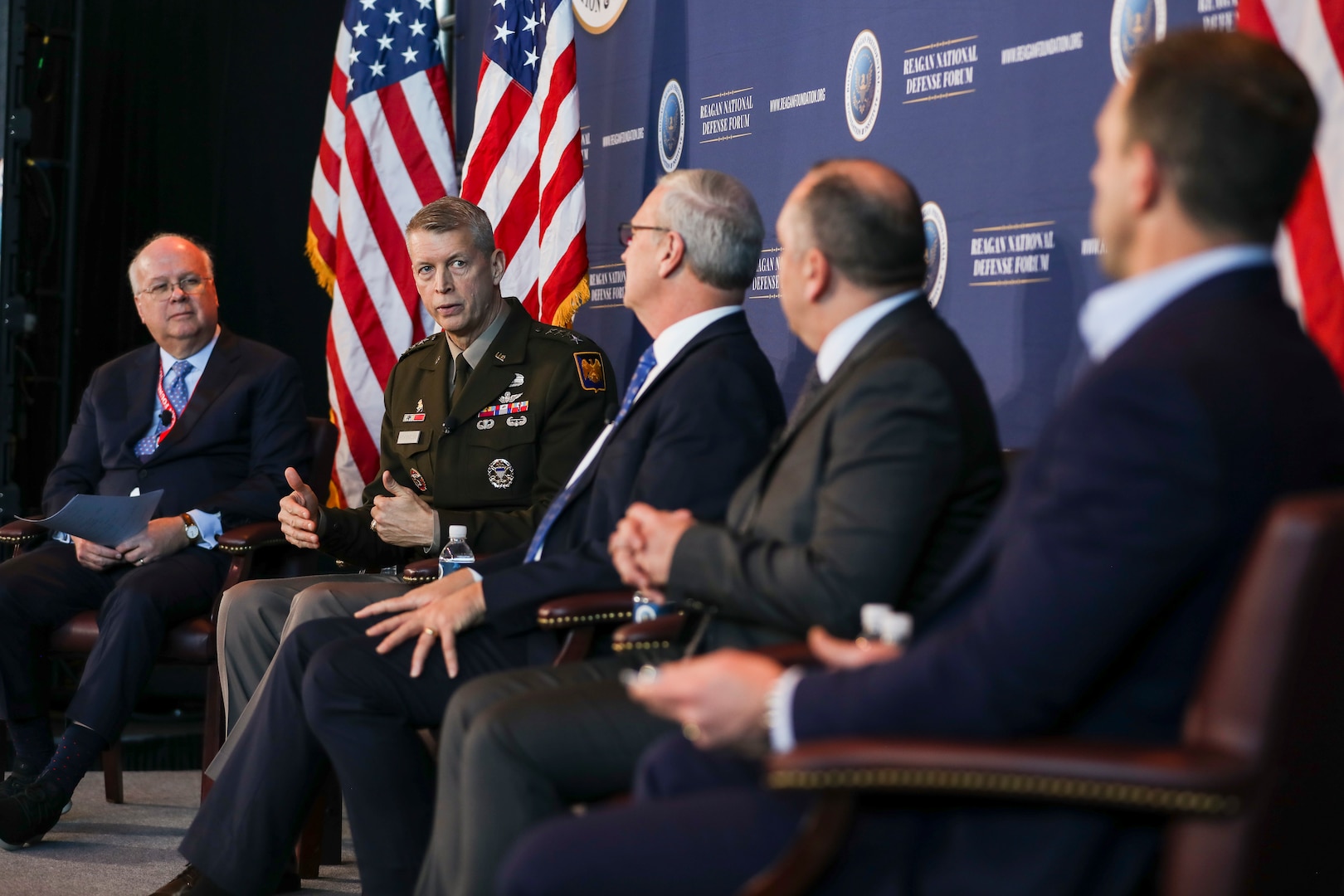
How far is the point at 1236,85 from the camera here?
124 centimetres

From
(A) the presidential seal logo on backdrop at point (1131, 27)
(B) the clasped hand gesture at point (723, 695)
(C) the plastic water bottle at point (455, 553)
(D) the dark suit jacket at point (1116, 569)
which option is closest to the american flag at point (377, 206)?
(C) the plastic water bottle at point (455, 553)

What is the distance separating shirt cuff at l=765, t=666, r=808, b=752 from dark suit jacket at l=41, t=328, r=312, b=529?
263 centimetres

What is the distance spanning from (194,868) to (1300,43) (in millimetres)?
2590

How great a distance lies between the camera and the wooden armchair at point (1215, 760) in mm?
1140

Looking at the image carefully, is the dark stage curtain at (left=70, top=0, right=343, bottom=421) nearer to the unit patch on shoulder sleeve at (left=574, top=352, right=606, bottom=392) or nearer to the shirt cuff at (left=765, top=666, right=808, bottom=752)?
the unit patch on shoulder sleeve at (left=574, top=352, right=606, bottom=392)

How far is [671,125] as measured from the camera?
13.5ft

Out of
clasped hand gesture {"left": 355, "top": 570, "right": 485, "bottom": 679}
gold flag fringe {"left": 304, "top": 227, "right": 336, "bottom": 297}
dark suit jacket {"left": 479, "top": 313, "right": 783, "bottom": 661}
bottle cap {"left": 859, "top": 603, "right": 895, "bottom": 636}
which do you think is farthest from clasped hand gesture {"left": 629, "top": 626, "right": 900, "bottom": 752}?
gold flag fringe {"left": 304, "top": 227, "right": 336, "bottom": 297}

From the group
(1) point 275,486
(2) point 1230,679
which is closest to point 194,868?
(1) point 275,486

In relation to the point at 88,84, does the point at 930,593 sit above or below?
below

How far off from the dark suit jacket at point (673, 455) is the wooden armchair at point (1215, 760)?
3.62 feet

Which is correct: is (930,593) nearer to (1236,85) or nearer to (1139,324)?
(1139,324)

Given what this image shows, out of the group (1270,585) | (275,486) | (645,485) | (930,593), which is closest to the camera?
(1270,585)

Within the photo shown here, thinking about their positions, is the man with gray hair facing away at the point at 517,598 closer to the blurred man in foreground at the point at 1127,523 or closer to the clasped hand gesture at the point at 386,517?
the clasped hand gesture at the point at 386,517

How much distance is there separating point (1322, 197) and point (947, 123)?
1082 mm
